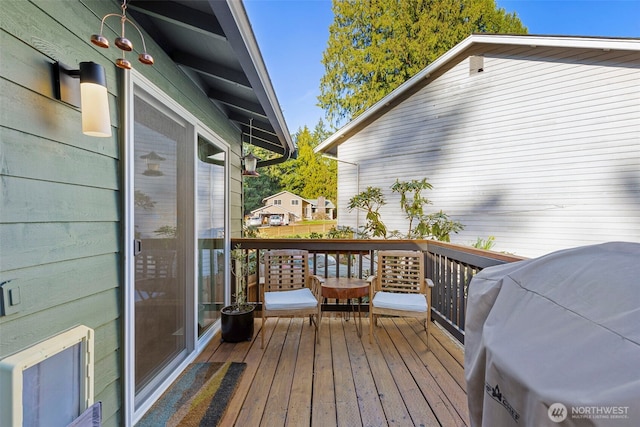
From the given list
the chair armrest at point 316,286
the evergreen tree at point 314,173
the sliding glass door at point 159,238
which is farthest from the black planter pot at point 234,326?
the evergreen tree at point 314,173

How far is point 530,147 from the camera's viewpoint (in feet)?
19.1

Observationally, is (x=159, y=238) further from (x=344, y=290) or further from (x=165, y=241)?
(x=344, y=290)

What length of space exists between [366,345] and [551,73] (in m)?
6.01

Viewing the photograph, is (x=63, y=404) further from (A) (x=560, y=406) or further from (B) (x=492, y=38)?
(B) (x=492, y=38)

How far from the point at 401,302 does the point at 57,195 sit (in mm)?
2805

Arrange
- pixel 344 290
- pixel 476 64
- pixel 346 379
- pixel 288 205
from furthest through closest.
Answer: pixel 288 205 < pixel 476 64 < pixel 344 290 < pixel 346 379

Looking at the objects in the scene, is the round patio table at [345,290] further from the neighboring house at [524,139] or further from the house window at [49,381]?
the neighboring house at [524,139]

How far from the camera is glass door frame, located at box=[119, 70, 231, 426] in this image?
178cm

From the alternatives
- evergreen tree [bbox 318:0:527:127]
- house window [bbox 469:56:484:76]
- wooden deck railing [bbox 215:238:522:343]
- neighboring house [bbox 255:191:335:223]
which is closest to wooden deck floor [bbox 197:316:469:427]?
wooden deck railing [bbox 215:238:522:343]

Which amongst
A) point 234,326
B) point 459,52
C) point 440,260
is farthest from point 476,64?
point 234,326

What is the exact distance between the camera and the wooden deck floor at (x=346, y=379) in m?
2.03

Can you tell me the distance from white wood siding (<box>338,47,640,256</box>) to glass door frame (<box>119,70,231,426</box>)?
5716 millimetres

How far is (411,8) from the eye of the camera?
12328mm

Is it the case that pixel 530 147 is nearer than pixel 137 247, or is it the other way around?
pixel 137 247
